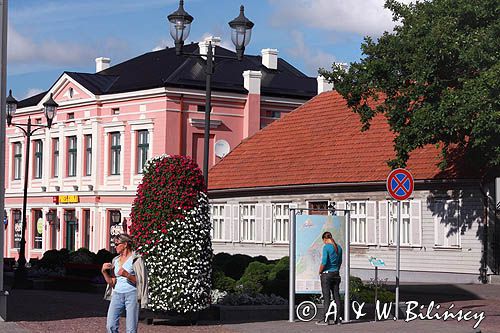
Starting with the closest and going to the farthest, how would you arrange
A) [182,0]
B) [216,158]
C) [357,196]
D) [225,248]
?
1. [182,0]
2. [357,196]
3. [225,248]
4. [216,158]

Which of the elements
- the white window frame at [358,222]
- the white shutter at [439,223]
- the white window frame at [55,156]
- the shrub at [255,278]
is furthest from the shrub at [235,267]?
the white window frame at [55,156]

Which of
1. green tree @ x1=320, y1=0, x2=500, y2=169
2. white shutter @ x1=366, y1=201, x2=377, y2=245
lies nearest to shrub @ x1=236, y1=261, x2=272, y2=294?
green tree @ x1=320, y1=0, x2=500, y2=169

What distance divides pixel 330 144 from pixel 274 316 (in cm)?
2388

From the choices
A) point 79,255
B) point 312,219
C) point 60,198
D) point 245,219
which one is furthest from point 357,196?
point 60,198

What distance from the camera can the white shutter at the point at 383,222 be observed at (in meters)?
41.0

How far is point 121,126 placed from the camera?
6162 centimetres

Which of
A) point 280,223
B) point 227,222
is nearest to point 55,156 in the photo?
point 227,222

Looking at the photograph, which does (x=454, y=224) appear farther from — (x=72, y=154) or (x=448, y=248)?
(x=72, y=154)

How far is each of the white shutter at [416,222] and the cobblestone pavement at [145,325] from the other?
30.7ft

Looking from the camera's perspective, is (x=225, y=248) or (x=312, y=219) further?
(x=225, y=248)

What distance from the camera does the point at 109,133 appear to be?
62688 millimetres

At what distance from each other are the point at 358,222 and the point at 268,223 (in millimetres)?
5940

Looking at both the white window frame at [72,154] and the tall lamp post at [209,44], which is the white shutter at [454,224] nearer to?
the tall lamp post at [209,44]

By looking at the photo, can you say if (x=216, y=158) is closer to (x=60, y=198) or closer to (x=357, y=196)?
(x=60, y=198)
